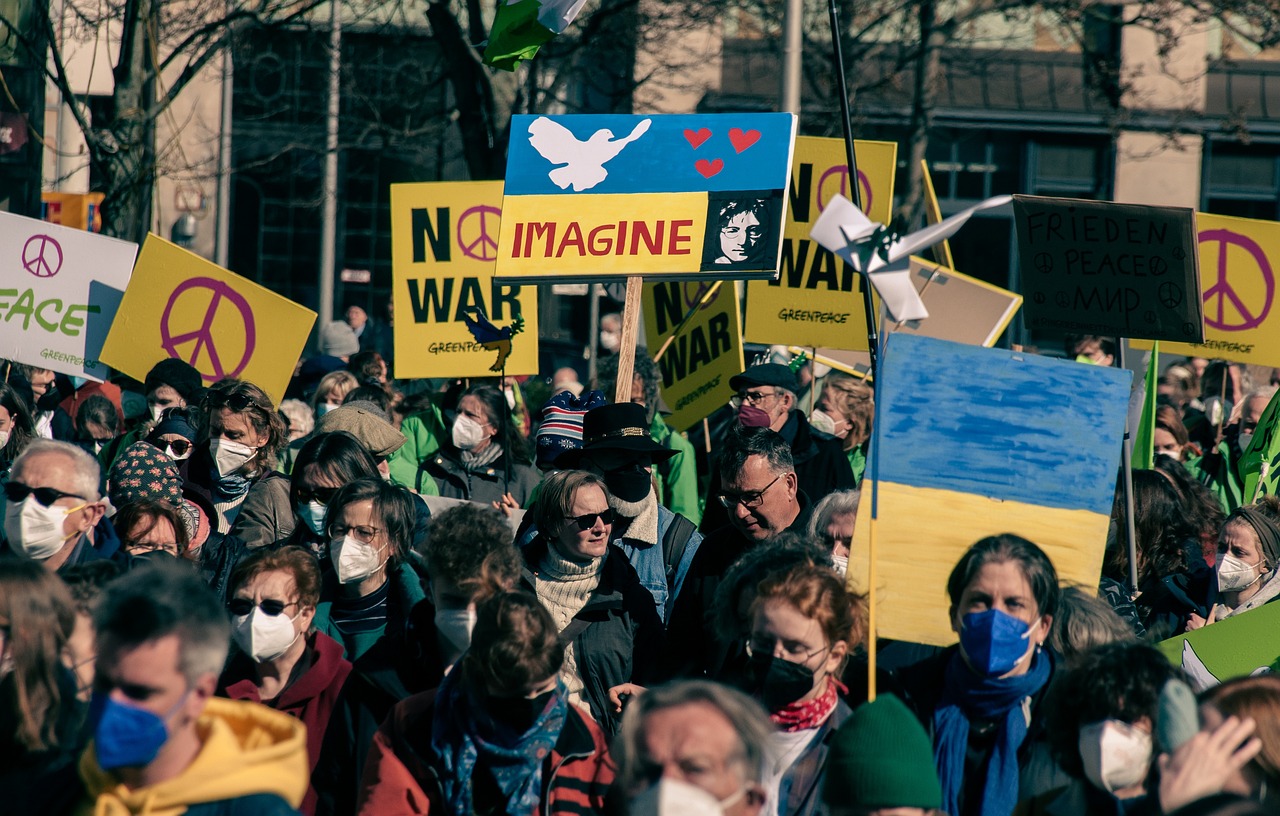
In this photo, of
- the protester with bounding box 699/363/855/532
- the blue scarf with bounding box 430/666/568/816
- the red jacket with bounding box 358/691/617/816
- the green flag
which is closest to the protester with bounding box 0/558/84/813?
the red jacket with bounding box 358/691/617/816

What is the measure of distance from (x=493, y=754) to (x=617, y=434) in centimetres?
226

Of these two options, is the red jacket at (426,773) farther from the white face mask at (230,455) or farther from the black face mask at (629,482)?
the white face mask at (230,455)

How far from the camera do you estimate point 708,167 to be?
6547 millimetres

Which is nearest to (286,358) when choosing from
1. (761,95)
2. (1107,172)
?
(761,95)

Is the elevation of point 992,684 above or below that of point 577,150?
below

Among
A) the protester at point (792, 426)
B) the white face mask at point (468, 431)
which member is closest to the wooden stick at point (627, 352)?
the protester at point (792, 426)

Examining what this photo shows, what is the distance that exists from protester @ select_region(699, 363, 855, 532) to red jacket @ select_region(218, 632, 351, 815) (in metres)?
2.46

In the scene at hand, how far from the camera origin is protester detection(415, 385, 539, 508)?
7.40 metres

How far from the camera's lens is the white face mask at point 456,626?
3953mm

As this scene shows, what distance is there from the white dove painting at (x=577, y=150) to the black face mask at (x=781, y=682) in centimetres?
328

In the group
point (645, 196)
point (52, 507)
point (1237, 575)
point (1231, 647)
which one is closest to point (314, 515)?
point (52, 507)

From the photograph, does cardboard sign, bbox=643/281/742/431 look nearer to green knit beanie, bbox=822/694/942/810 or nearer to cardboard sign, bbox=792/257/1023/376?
cardboard sign, bbox=792/257/1023/376

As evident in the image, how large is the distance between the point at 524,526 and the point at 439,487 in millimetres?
2143

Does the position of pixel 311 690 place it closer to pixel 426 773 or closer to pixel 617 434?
pixel 426 773
